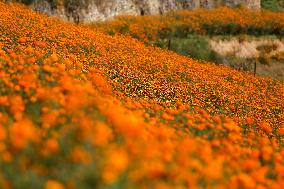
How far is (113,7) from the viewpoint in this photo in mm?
24828

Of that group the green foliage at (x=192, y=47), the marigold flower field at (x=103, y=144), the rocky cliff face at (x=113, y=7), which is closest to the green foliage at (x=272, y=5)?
the rocky cliff face at (x=113, y=7)

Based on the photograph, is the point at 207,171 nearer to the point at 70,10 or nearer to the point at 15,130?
the point at 15,130

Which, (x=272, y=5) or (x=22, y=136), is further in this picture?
(x=272, y=5)

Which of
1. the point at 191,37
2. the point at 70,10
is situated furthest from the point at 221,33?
the point at 70,10

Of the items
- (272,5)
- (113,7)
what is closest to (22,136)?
(113,7)

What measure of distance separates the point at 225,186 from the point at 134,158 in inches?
36.4

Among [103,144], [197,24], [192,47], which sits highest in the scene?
[103,144]

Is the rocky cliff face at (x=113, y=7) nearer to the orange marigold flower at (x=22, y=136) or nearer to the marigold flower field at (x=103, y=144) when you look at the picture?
the marigold flower field at (x=103, y=144)

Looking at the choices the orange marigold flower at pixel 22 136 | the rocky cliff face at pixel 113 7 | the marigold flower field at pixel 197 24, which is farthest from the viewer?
the marigold flower field at pixel 197 24

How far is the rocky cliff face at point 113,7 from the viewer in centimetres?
2180

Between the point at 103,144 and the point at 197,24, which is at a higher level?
the point at 103,144

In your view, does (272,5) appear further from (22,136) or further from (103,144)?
(22,136)

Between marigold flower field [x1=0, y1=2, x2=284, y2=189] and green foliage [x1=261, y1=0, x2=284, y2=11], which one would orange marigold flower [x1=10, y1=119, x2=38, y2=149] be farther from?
green foliage [x1=261, y1=0, x2=284, y2=11]

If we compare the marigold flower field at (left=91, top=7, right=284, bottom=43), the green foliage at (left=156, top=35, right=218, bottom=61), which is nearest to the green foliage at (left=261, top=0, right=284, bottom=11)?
the marigold flower field at (left=91, top=7, right=284, bottom=43)
